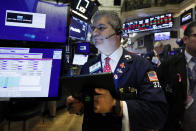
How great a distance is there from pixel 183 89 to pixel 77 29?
2.19m

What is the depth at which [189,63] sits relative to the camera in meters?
1.43

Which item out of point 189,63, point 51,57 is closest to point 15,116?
point 51,57

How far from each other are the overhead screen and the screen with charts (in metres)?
Answer: 6.04

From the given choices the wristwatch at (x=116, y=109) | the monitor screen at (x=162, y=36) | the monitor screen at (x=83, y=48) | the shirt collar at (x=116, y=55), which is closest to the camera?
the wristwatch at (x=116, y=109)

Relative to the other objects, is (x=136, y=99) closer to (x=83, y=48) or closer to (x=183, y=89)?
(x=183, y=89)

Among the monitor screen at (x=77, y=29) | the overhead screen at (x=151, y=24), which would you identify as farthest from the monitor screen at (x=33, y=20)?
the overhead screen at (x=151, y=24)

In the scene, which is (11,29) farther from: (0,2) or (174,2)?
(174,2)

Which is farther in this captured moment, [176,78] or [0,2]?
[176,78]

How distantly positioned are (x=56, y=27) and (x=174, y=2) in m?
7.12

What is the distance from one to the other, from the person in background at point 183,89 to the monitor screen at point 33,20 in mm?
1362

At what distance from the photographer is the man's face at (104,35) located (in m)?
1.00

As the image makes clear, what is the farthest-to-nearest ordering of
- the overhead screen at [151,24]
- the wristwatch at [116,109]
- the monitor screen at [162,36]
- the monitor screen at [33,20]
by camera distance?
1. the monitor screen at [162,36]
2. the overhead screen at [151,24]
3. the monitor screen at [33,20]
4. the wristwatch at [116,109]

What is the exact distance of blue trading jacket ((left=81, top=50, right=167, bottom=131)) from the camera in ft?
2.34

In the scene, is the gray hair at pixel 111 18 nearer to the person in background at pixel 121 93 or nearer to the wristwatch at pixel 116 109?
the person in background at pixel 121 93
